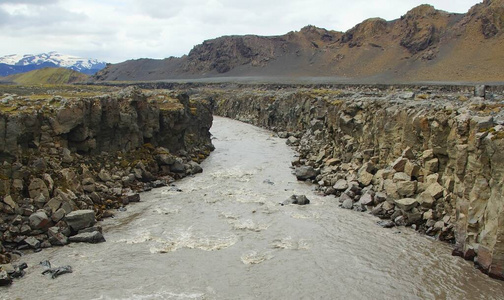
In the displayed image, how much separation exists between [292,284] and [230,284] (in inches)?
106

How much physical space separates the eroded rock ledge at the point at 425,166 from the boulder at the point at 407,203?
0.06m

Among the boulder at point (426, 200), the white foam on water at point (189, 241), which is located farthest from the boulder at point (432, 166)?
the white foam on water at point (189, 241)

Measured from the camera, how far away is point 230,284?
18406mm

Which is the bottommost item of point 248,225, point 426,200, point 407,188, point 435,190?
point 248,225

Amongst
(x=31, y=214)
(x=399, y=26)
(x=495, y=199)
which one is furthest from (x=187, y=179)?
(x=399, y=26)

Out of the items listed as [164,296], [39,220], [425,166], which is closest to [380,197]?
[425,166]

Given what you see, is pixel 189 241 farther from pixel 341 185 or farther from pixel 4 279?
pixel 341 185

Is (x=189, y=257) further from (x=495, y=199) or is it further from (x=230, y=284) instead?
(x=495, y=199)

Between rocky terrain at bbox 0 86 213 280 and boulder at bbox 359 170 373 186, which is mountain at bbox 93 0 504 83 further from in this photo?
rocky terrain at bbox 0 86 213 280

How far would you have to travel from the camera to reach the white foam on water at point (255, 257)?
2062 cm

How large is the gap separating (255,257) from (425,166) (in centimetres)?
1331

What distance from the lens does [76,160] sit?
1183 inches

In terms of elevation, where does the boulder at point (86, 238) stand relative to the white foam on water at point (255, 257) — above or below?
above

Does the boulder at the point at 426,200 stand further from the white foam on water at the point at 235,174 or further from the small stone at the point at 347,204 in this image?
the white foam on water at the point at 235,174
